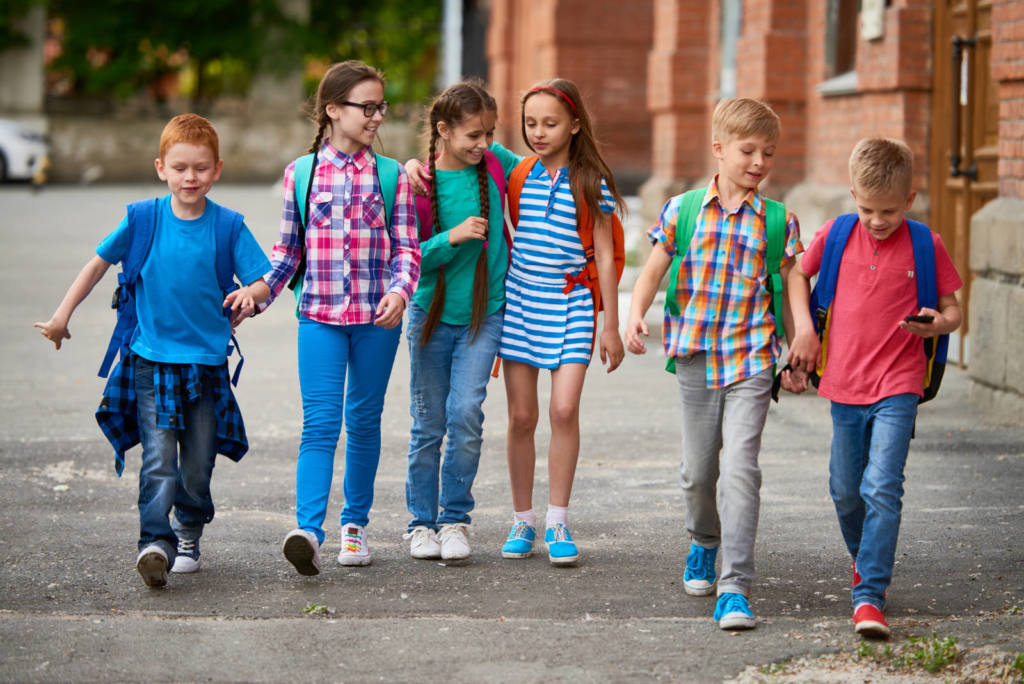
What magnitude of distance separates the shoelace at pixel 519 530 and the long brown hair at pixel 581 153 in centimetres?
114

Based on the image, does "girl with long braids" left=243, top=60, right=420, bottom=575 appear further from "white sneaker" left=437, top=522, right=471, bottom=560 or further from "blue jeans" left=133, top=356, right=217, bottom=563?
"white sneaker" left=437, top=522, right=471, bottom=560

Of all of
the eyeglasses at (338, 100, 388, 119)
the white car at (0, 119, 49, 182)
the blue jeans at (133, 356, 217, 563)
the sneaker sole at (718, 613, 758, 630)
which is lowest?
the sneaker sole at (718, 613, 758, 630)

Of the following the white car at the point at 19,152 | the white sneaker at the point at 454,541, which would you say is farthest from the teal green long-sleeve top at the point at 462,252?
the white car at the point at 19,152

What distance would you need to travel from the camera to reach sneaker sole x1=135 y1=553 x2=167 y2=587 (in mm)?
4594

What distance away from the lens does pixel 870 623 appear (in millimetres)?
4141

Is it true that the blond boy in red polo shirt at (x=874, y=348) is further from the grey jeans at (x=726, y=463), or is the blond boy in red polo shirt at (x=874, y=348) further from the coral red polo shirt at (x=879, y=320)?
the grey jeans at (x=726, y=463)

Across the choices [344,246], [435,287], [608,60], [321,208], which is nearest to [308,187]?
[321,208]

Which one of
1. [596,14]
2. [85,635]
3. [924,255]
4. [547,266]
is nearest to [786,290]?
[924,255]

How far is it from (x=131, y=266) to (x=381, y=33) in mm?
39587

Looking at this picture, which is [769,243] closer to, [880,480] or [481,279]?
[880,480]

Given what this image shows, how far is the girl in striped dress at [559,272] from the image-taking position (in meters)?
5.00

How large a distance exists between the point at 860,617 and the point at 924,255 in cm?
109

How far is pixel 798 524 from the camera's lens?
5.66 meters

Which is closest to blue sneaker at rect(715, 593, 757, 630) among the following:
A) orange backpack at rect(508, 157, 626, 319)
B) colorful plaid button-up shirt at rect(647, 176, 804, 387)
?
colorful plaid button-up shirt at rect(647, 176, 804, 387)
